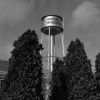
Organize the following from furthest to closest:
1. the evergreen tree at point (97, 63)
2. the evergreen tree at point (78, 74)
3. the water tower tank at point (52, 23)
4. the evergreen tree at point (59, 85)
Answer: the water tower tank at point (52, 23) < the evergreen tree at point (97, 63) < the evergreen tree at point (59, 85) < the evergreen tree at point (78, 74)

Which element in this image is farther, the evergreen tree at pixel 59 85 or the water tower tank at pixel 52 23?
the water tower tank at pixel 52 23

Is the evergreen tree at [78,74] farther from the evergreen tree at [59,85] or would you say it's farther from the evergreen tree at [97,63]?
the evergreen tree at [97,63]

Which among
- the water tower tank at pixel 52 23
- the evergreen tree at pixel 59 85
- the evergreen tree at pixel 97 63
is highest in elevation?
the water tower tank at pixel 52 23

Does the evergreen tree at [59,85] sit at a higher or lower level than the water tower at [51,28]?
lower

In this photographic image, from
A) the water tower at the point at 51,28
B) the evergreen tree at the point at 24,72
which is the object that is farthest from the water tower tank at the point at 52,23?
the evergreen tree at the point at 24,72

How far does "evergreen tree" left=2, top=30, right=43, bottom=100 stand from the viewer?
16.1m

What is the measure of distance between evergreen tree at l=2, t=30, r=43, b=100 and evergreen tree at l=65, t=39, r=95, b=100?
4033mm

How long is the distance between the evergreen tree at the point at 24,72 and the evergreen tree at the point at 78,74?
13.2ft

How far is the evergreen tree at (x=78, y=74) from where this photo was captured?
19656 mm

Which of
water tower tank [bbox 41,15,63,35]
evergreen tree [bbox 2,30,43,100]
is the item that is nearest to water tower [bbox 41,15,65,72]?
water tower tank [bbox 41,15,63,35]

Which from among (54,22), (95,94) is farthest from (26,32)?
(54,22)

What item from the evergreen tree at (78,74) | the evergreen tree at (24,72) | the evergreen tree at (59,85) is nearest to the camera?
the evergreen tree at (24,72)

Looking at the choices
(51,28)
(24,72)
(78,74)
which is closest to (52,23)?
(51,28)

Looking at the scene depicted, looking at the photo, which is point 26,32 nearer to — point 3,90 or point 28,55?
point 28,55
